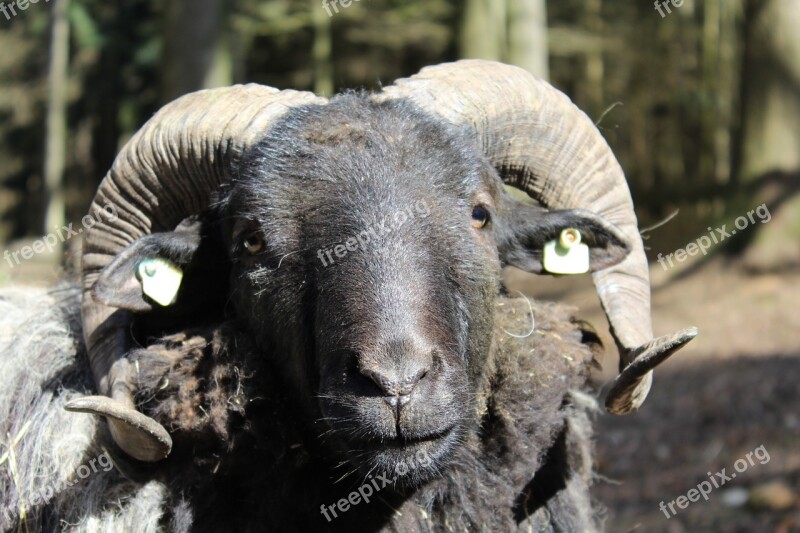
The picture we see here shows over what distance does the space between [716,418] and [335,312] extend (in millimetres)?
7161

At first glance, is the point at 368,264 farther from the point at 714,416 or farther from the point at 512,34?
the point at 512,34

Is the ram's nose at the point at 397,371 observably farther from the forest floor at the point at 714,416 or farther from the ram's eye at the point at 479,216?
the forest floor at the point at 714,416

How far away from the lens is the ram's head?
11.7ft

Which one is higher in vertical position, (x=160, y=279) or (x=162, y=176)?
(x=162, y=176)

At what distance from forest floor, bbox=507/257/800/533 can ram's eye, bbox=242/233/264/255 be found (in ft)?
5.47

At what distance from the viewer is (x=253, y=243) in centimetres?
416

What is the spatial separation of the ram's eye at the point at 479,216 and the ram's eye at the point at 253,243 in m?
1.00

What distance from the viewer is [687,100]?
25328 mm

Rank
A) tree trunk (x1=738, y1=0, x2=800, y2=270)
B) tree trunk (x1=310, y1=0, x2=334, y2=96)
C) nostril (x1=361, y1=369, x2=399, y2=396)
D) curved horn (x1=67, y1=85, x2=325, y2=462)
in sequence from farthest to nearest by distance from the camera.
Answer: tree trunk (x1=310, y1=0, x2=334, y2=96), tree trunk (x1=738, y1=0, x2=800, y2=270), curved horn (x1=67, y1=85, x2=325, y2=462), nostril (x1=361, y1=369, x2=399, y2=396)

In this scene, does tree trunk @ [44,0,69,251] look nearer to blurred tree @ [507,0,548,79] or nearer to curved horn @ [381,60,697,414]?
blurred tree @ [507,0,548,79]

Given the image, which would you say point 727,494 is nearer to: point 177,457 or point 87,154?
point 177,457

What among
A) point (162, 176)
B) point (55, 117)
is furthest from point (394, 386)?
point (55, 117)

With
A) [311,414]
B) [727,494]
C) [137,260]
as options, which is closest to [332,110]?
[137,260]

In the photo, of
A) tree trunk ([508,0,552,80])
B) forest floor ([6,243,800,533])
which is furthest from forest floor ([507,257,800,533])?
tree trunk ([508,0,552,80])
